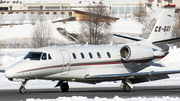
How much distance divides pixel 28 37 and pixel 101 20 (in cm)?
1603

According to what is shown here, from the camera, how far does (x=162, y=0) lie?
13112 cm

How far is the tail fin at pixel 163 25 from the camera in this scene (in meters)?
23.8

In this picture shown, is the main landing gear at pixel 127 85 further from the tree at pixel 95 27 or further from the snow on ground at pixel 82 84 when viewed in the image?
the tree at pixel 95 27

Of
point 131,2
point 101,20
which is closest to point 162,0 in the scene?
point 131,2

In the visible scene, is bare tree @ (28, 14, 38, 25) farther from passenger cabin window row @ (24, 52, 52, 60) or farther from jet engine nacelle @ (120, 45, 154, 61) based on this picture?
passenger cabin window row @ (24, 52, 52, 60)

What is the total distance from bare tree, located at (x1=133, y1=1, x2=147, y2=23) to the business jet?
7737cm

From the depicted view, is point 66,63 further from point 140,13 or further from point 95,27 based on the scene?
point 140,13

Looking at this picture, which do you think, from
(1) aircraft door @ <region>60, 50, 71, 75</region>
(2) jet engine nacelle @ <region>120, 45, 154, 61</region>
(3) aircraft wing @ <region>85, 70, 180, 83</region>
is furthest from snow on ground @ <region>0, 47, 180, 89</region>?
(2) jet engine nacelle @ <region>120, 45, 154, 61</region>

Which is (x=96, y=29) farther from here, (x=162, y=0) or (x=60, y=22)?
(x=162, y=0)

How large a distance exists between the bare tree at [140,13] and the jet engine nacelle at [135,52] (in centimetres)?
7806

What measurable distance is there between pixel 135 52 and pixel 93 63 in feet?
8.51

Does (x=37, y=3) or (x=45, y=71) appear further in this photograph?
(x=37, y=3)

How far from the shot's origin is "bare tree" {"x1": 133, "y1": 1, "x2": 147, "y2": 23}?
100 metres

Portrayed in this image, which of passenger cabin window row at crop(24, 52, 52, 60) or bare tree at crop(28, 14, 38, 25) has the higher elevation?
passenger cabin window row at crop(24, 52, 52, 60)
